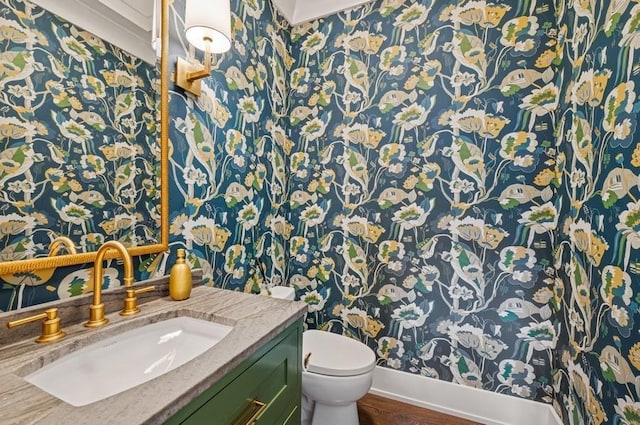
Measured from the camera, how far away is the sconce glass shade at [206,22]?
106 centimetres

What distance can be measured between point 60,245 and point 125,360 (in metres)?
0.38

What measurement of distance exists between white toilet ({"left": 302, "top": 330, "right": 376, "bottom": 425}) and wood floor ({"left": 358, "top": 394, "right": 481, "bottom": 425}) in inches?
9.0

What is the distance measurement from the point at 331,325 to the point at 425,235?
87cm

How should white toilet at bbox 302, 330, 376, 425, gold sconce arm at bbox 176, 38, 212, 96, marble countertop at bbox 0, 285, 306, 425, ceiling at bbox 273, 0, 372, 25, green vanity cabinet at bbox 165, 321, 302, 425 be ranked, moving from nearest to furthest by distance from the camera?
marble countertop at bbox 0, 285, 306, 425 < green vanity cabinet at bbox 165, 321, 302, 425 < gold sconce arm at bbox 176, 38, 212, 96 < white toilet at bbox 302, 330, 376, 425 < ceiling at bbox 273, 0, 372, 25

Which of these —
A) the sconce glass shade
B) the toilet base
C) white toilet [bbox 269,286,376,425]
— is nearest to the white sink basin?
white toilet [bbox 269,286,376,425]

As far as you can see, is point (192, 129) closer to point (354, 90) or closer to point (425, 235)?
point (354, 90)

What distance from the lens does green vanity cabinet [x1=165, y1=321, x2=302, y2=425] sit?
0.55m

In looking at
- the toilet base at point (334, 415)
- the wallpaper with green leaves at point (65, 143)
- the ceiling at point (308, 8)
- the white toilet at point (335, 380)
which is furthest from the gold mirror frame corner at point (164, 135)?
the toilet base at point (334, 415)

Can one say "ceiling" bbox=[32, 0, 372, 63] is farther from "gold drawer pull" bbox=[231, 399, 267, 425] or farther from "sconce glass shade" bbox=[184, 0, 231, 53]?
"gold drawer pull" bbox=[231, 399, 267, 425]

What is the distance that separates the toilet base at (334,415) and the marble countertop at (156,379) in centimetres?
79

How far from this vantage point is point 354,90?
178 centimetres

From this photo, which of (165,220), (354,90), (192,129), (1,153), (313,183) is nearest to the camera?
(1,153)

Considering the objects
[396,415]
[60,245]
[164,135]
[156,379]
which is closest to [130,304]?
[60,245]

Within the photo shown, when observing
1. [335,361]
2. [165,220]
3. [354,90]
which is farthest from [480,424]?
[354,90]
